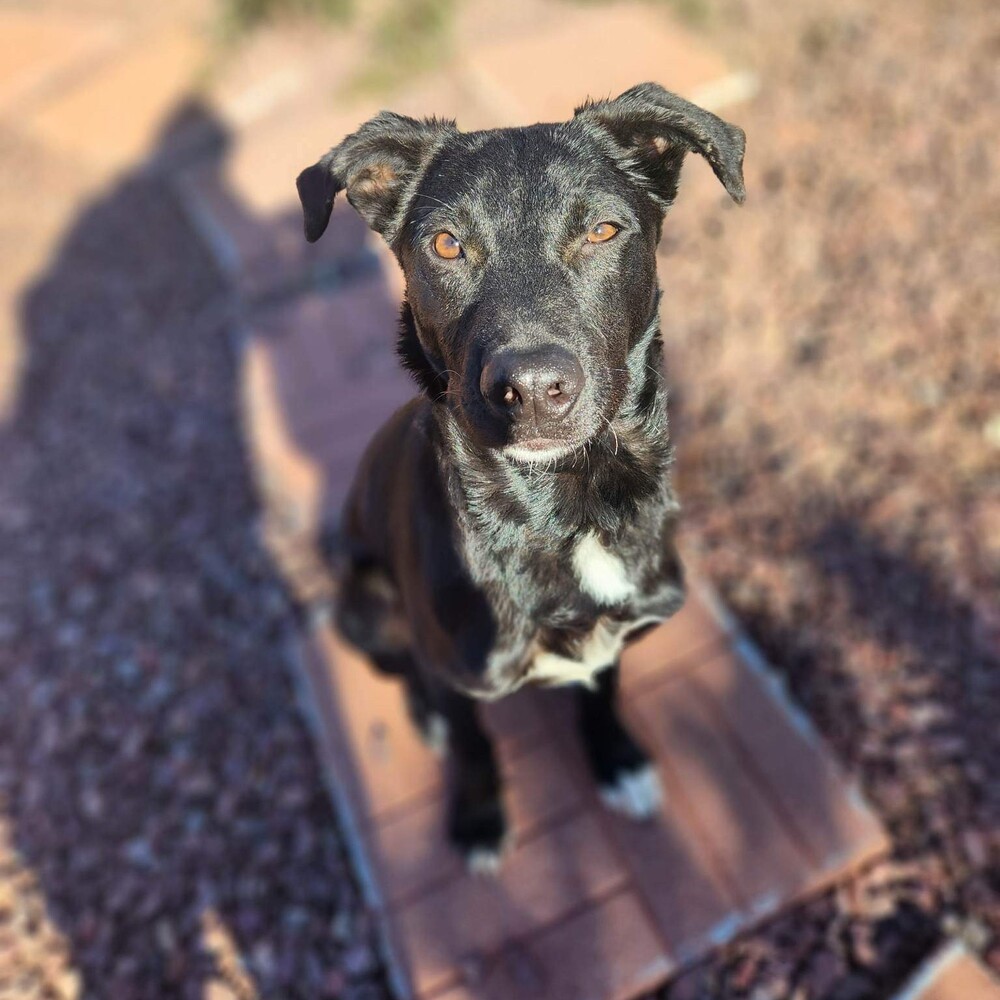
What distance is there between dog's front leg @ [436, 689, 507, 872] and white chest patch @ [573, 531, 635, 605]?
66 cm

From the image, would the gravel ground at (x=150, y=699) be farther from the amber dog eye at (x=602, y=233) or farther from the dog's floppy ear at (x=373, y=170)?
the amber dog eye at (x=602, y=233)

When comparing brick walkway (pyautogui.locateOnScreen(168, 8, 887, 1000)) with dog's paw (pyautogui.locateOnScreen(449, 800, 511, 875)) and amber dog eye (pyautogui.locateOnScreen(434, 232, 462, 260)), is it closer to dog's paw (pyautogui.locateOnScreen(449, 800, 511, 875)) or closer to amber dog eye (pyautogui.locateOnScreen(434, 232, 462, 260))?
dog's paw (pyautogui.locateOnScreen(449, 800, 511, 875))

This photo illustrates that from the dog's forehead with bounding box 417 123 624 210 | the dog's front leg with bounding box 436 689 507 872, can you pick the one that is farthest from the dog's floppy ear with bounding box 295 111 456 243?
the dog's front leg with bounding box 436 689 507 872

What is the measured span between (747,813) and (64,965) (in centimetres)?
233

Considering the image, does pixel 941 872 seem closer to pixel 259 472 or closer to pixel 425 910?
pixel 425 910

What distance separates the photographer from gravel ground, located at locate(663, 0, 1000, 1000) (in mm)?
2635

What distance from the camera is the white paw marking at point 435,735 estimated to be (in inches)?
118

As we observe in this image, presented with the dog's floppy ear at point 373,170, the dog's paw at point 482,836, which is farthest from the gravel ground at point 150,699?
the dog's floppy ear at point 373,170

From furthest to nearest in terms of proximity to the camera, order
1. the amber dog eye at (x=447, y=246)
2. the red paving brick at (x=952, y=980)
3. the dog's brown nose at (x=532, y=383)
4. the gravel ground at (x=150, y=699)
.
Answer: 1. the gravel ground at (x=150, y=699)
2. the red paving brick at (x=952, y=980)
3. the amber dog eye at (x=447, y=246)
4. the dog's brown nose at (x=532, y=383)

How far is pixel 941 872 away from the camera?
8.64ft

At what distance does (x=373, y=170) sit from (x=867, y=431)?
2515 mm

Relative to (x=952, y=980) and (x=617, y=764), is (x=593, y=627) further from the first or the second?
(x=952, y=980)

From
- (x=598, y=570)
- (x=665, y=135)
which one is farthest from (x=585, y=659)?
(x=665, y=135)

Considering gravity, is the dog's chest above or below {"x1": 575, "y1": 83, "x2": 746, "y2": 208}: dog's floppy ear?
below
